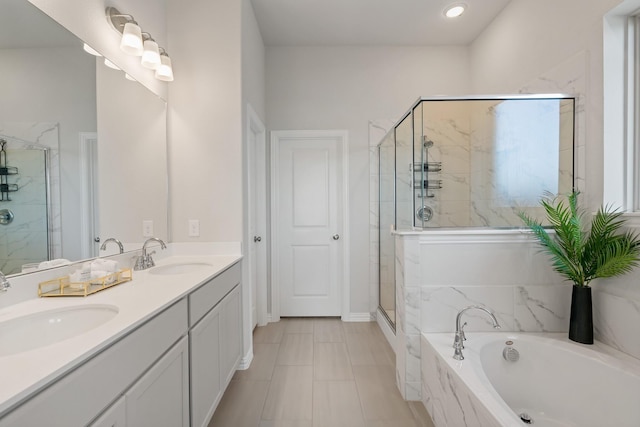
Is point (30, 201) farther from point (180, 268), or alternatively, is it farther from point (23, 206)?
point (180, 268)

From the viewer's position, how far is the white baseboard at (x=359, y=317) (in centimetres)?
325

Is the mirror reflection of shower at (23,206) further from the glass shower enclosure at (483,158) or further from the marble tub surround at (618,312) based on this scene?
the marble tub surround at (618,312)

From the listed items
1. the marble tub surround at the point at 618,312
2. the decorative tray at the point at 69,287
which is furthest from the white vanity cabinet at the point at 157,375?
the marble tub surround at the point at 618,312

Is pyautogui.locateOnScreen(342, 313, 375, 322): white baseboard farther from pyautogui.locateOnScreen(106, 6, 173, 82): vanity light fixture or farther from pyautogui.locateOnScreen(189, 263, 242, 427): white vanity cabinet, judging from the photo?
pyautogui.locateOnScreen(106, 6, 173, 82): vanity light fixture

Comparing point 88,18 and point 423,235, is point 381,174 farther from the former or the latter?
point 88,18

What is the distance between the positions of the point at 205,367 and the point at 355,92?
292cm

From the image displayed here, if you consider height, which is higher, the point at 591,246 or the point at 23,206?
the point at 23,206

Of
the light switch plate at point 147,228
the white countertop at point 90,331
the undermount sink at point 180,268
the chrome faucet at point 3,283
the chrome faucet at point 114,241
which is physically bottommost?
the undermount sink at point 180,268

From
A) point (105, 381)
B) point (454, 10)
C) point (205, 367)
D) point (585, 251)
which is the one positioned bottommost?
point (205, 367)

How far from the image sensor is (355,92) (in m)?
3.27

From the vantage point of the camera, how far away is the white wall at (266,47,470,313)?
3.25m

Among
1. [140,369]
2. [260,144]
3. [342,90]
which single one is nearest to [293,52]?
Answer: [342,90]

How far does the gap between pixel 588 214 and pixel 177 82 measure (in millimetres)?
2930

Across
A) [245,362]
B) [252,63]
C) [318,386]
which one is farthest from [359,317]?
[252,63]
